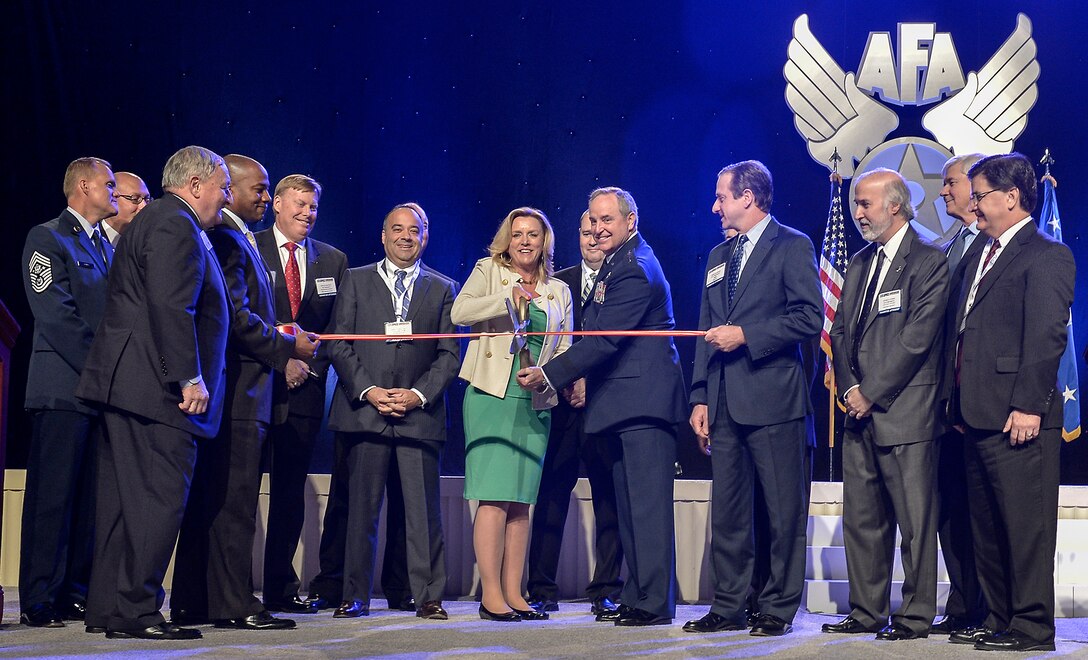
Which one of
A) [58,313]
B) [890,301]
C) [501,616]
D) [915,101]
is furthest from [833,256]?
[58,313]

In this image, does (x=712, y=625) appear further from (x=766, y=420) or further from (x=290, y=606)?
(x=290, y=606)

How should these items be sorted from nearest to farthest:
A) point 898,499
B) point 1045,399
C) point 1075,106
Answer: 1. point 1045,399
2. point 898,499
3. point 1075,106

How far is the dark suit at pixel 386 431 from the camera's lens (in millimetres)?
4625

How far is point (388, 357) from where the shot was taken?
15.6 ft

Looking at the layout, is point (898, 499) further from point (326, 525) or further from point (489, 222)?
point (489, 222)

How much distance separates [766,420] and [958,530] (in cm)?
90

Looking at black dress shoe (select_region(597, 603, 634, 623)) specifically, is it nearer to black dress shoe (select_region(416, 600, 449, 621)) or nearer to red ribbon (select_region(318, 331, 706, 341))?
black dress shoe (select_region(416, 600, 449, 621))

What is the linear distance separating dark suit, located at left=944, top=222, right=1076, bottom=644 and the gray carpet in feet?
0.80

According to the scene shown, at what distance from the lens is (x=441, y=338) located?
4812mm

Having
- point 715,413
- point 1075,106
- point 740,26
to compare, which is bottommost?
point 715,413

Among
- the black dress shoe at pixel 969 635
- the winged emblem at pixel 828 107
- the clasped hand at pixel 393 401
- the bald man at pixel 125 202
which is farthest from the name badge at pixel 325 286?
the black dress shoe at pixel 969 635

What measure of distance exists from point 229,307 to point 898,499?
245cm

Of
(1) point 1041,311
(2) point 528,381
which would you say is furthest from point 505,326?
(1) point 1041,311

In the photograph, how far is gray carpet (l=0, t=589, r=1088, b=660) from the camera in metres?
3.56
